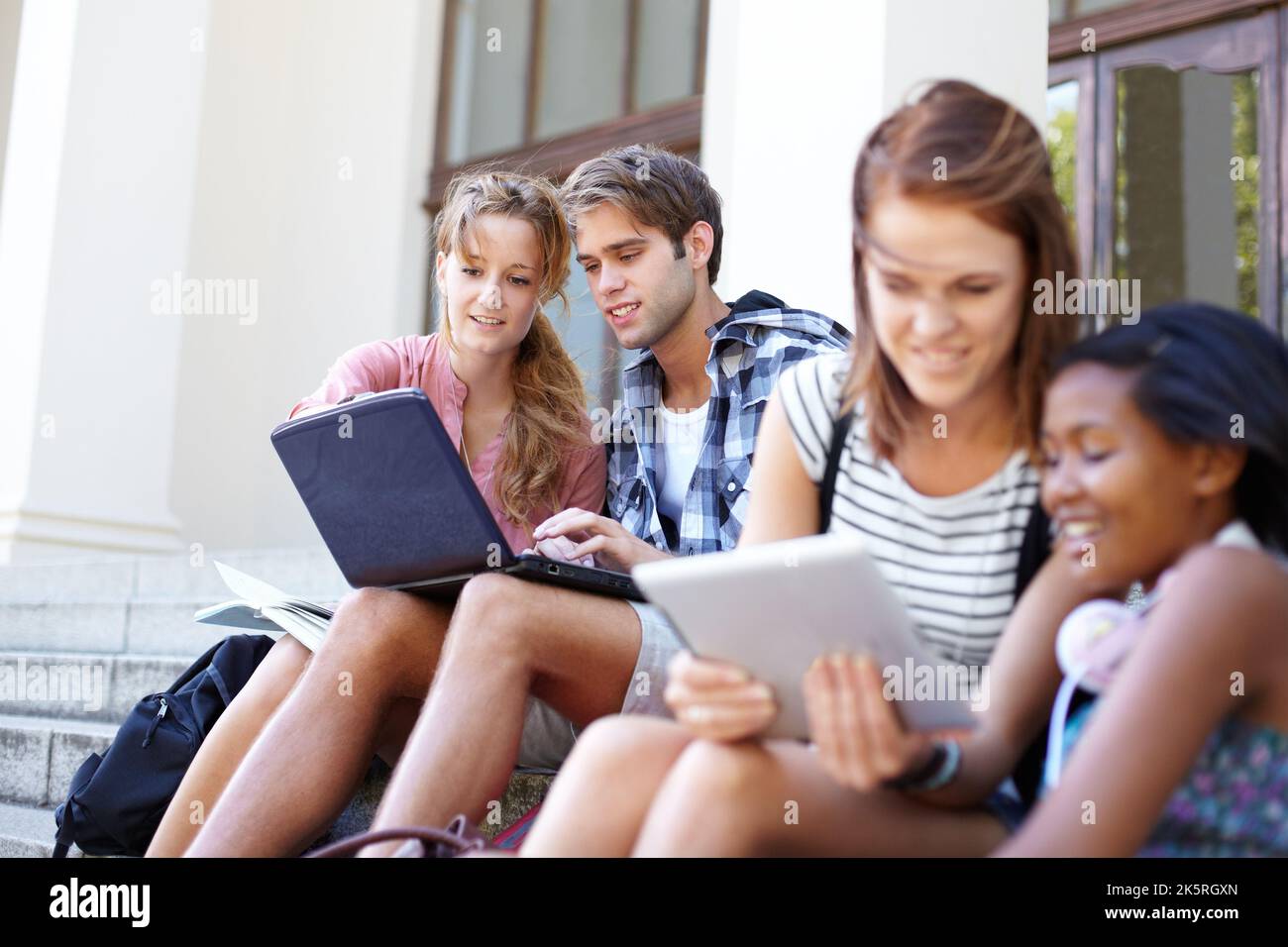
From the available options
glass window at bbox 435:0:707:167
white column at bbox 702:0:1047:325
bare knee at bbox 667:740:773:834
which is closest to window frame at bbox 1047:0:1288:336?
white column at bbox 702:0:1047:325

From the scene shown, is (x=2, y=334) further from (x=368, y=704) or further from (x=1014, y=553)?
(x=1014, y=553)

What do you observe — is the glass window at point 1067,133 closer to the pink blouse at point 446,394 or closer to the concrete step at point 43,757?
the pink blouse at point 446,394

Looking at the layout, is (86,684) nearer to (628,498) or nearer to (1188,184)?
(628,498)

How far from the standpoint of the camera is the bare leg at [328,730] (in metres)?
1.94

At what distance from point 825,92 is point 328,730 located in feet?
6.72

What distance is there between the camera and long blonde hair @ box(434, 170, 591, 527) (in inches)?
102

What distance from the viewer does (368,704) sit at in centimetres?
203

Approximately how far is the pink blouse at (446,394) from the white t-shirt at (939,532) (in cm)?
108

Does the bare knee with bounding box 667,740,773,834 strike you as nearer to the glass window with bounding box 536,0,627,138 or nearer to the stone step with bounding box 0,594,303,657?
the stone step with bounding box 0,594,303,657

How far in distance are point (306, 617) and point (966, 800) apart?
4.36ft

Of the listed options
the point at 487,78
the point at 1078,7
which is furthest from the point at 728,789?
the point at 487,78

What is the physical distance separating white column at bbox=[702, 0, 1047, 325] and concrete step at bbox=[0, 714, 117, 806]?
6.12 feet
